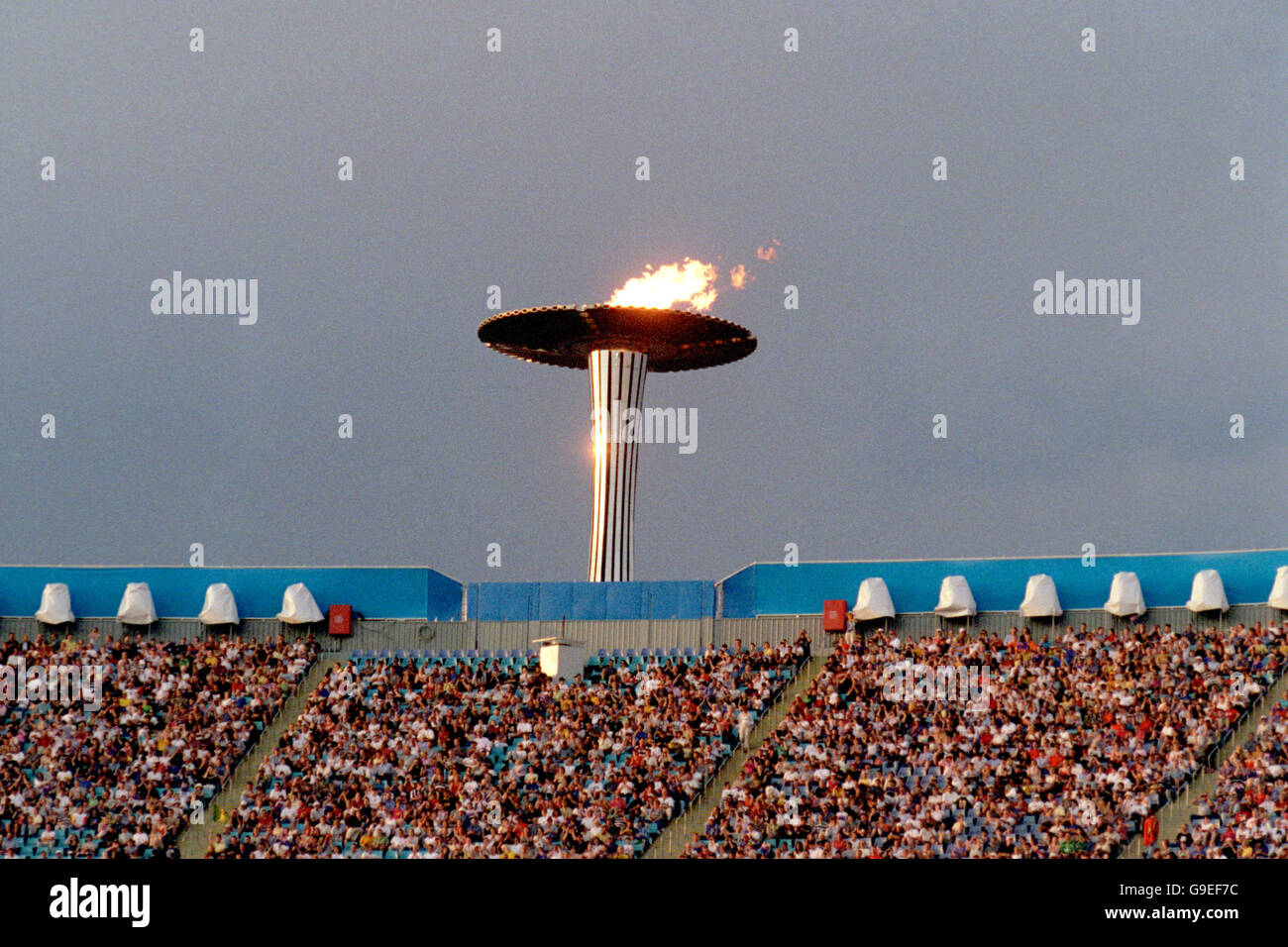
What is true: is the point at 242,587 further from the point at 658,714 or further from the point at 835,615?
the point at 835,615

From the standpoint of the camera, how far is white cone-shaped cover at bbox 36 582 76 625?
202 feet

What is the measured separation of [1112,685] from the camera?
4838 cm

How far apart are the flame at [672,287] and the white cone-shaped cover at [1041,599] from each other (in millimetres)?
17187

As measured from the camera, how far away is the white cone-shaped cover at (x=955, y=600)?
55500 millimetres

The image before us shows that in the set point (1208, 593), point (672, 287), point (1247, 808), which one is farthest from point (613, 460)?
point (1247, 808)

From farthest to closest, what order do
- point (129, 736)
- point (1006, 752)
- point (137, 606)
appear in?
point (137, 606), point (129, 736), point (1006, 752)

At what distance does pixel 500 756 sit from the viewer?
2037 inches

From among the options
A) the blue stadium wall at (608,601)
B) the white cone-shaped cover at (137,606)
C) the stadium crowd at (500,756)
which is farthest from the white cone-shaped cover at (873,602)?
the white cone-shaped cover at (137,606)

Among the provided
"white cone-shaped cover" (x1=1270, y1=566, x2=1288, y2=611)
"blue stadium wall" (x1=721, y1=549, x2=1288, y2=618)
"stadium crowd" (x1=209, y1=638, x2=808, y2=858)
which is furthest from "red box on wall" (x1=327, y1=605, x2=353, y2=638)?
"white cone-shaped cover" (x1=1270, y1=566, x2=1288, y2=611)

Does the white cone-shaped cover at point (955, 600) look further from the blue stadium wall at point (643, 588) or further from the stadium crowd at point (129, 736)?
the stadium crowd at point (129, 736)

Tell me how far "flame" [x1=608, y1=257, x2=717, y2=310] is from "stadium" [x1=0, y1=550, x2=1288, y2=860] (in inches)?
439

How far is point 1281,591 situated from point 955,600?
33.0ft
